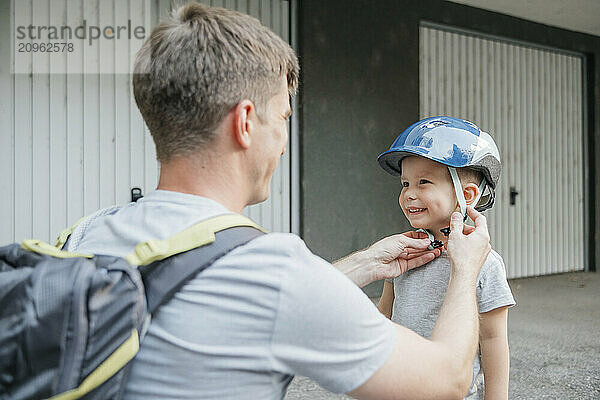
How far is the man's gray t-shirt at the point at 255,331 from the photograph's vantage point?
111 cm

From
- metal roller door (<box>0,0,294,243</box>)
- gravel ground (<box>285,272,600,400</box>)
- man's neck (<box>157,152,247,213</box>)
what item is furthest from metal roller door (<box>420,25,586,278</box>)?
man's neck (<box>157,152,247,213</box>)

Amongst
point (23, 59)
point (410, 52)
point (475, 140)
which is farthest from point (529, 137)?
point (475, 140)

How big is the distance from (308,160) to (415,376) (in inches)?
236

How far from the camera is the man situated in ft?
3.64

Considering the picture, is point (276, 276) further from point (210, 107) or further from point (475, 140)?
point (475, 140)

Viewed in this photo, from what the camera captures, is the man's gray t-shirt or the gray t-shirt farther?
the gray t-shirt

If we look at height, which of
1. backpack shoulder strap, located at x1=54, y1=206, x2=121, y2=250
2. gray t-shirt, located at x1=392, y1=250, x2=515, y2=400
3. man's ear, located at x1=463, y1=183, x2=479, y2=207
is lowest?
gray t-shirt, located at x1=392, y1=250, x2=515, y2=400

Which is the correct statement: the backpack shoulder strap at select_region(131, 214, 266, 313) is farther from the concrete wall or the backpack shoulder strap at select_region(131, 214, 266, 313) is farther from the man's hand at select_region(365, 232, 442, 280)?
the concrete wall

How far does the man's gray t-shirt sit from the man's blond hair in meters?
0.24

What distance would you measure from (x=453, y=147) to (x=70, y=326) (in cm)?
156

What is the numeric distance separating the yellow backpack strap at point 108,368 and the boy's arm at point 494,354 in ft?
4.36

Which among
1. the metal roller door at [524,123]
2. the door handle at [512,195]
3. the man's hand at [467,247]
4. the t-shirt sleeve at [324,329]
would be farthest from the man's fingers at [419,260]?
the door handle at [512,195]

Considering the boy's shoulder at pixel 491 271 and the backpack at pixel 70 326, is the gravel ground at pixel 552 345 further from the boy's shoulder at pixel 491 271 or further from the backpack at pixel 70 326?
the backpack at pixel 70 326

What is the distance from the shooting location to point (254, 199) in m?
1.42
